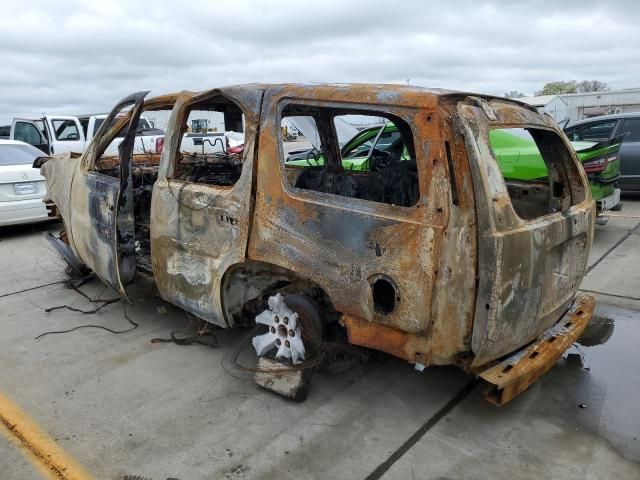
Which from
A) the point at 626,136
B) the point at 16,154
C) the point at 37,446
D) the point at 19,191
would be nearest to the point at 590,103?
the point at 626,136

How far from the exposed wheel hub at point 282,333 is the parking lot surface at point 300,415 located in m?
0.28

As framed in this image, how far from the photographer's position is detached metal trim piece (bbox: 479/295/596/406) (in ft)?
9.12

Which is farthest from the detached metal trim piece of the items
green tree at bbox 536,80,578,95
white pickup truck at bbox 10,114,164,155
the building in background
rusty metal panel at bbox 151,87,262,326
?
green tree at bbox 536,80,578,95

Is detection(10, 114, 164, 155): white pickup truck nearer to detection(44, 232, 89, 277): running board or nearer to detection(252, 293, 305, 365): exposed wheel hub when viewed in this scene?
detection(44, 232, 89, 277): running board

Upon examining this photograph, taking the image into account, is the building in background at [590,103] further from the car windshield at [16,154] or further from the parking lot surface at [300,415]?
the parking lot surface at [300,415]

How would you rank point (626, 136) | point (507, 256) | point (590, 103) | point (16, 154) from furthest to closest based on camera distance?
point (590, 103)
point (626, 136)
point (16, 154)
point (507, 256)

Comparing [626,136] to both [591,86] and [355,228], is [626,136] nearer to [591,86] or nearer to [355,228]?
[355,228]

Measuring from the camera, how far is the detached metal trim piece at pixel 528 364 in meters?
2.78

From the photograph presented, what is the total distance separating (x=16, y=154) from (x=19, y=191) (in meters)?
0.90

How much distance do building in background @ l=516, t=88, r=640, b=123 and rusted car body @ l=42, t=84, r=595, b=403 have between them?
3250 centimetres

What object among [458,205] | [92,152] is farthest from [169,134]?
[458,205]

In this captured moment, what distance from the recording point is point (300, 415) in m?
3.11

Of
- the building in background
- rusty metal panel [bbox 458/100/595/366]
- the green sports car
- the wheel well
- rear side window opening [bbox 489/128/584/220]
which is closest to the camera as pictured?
rusty metal panel [bbox 458/100/595/366]

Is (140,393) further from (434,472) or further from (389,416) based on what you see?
(434,472)
